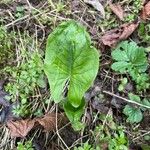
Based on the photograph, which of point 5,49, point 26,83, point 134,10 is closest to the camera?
point 26,83

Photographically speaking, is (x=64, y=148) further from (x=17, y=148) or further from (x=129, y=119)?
(x=129, y=119)

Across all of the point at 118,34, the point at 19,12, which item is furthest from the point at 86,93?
the point at 19,12

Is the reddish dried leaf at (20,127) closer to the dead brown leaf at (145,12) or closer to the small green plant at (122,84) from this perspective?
the small green plant at (122,84)

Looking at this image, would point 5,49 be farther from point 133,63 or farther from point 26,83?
point 133,63

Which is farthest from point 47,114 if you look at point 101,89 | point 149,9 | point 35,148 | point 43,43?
point 149,9

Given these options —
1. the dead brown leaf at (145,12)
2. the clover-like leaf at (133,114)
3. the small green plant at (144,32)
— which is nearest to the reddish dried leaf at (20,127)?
the clover-like leaf at (133,114)

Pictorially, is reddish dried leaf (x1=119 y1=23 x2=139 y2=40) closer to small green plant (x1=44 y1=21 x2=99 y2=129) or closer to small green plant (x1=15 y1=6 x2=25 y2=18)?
small green plant (x1=44 y1=21 x2=99 y2=129)

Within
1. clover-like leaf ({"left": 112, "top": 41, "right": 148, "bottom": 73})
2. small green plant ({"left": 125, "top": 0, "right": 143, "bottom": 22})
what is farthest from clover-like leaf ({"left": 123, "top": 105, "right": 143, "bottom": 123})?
small green plant ({"left": 125, "top": 0, "right": 143, "bottom": 22})
